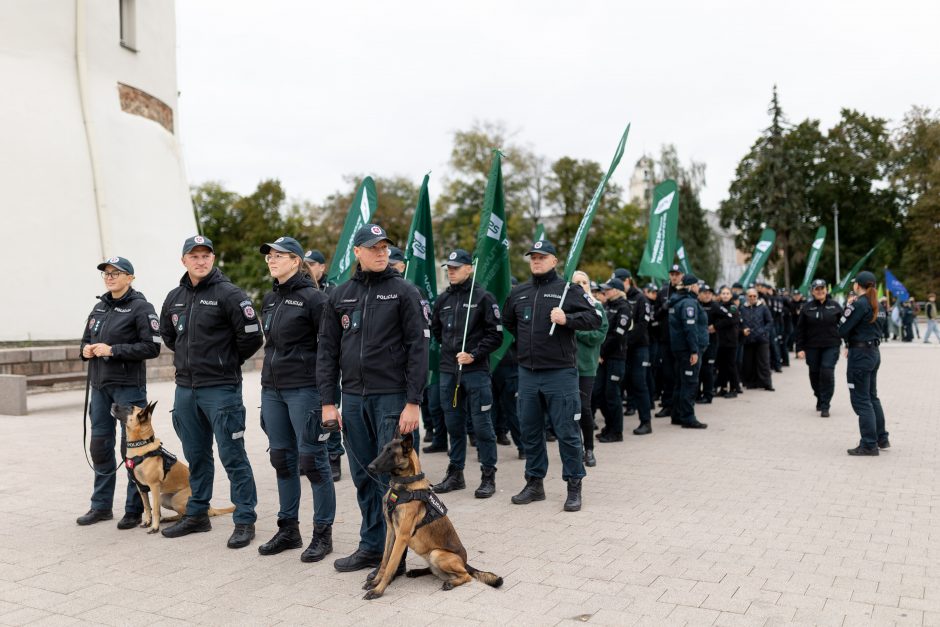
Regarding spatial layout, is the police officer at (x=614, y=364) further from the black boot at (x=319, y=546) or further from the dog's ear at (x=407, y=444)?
the dog's ear at (x=407, y=444)

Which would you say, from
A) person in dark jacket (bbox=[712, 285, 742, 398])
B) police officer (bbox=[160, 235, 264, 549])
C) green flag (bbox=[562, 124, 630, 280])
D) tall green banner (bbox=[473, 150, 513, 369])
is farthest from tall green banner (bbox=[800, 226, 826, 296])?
police officer (bbox=[160, 235, 264, 549])

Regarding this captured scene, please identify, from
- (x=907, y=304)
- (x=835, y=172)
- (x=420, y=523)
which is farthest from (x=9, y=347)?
(x=835, y=172)

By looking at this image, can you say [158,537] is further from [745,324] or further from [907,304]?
[907,304]

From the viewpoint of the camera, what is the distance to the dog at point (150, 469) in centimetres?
573

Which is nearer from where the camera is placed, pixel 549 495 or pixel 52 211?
pixel 549 495

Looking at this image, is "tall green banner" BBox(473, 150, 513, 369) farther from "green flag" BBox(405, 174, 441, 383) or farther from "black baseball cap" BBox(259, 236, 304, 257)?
"black baseball cap" BBox(259, 236, 304, 257)

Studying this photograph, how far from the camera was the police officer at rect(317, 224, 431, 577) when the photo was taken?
474 cm

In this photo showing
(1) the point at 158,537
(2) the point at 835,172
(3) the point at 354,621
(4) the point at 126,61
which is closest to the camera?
(3) the point at 354,621

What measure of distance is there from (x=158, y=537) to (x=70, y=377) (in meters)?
9.93

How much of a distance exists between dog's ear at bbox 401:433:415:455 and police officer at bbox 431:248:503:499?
7.60ft

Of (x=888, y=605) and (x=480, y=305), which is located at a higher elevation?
(x=480, y=305)

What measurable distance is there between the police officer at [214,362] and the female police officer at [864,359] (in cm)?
642

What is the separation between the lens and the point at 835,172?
5703cm

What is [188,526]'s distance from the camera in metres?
5.73
